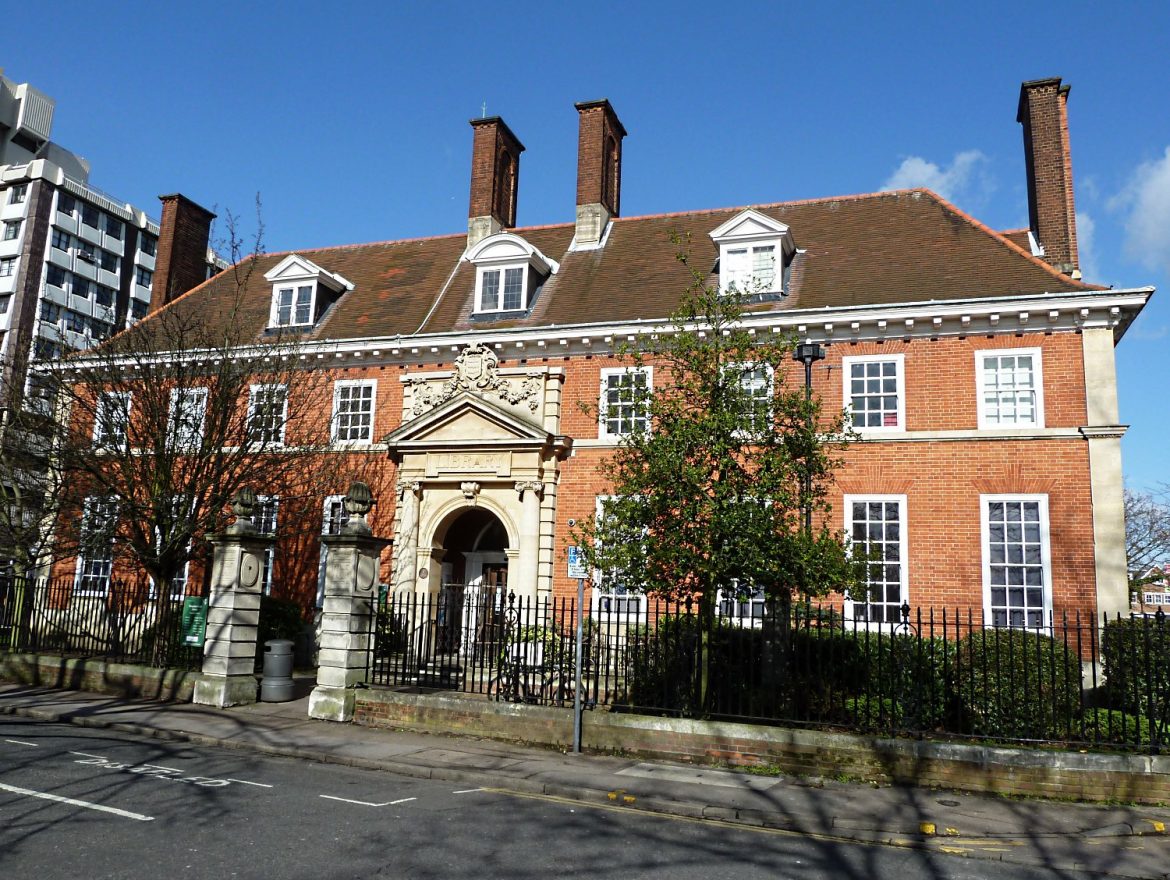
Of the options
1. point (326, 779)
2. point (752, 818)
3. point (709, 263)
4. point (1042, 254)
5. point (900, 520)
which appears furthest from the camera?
point (709, 263)

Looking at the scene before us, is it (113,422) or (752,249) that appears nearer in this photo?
(113,422)

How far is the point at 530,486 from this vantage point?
19500 millimetres

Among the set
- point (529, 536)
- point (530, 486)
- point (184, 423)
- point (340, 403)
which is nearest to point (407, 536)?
point (529, 536)

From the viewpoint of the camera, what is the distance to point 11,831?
280 inches

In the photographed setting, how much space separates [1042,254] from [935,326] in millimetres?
3726

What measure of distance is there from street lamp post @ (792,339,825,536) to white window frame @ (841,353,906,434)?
98 centimetres

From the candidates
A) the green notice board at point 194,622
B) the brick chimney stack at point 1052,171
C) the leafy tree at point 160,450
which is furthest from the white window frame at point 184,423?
the brick chimney stack at point 1052,171

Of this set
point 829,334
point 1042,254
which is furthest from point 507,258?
point 1042,254

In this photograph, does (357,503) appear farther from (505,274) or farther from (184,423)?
(505,274)

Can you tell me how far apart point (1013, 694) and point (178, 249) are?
26609 mm

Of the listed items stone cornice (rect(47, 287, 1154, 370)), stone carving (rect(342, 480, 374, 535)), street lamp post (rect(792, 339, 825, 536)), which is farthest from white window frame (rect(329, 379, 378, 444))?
street lamp post (rect(792, 339, 825, 536))

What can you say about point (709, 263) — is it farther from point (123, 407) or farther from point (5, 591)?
point (5, 591)

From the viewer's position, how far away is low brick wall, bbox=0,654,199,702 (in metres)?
14.9

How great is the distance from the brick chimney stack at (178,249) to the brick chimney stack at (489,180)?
9.65 metres
